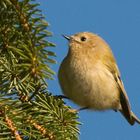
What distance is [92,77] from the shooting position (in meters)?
3.04

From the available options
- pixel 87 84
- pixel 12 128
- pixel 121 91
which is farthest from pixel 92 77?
pixel 12 128

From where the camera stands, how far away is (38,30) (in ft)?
5.89

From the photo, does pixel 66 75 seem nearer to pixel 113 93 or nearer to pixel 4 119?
pixel 113 93

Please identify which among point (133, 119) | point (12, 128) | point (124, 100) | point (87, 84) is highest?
point (12, 128)

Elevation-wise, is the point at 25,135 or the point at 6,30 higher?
the point at 6,30

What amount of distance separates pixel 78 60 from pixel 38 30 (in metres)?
1.38

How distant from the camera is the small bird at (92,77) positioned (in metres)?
3.03

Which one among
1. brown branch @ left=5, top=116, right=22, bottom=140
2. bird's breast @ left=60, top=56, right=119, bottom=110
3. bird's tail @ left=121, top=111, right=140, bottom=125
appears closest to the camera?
brown branch @ left=5, top=116, right=22, bottom=140

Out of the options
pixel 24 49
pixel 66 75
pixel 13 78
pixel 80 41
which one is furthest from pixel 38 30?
pixel 80 41

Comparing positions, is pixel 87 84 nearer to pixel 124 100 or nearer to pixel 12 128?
pixel 124 100

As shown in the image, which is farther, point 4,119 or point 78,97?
point 78,97

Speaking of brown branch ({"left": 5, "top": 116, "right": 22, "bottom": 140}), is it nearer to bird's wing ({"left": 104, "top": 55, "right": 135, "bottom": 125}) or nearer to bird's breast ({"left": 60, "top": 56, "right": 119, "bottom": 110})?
bird's breast ({"left": 60, "top": 56, "right": 119, "bottom": 110})

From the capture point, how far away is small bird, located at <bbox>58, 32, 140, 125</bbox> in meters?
3.03

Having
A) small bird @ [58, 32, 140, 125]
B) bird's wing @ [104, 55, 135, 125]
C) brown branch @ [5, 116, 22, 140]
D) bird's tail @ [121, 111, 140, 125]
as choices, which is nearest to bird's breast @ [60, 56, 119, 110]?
small bird @ [58, 32, 140, 125]
